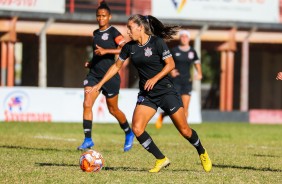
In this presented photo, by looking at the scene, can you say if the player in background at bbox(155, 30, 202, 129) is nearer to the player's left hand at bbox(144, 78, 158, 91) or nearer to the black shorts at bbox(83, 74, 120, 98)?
the black shorts at bbox(83, 74, 120, 98)

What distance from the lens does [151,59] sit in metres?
10.2

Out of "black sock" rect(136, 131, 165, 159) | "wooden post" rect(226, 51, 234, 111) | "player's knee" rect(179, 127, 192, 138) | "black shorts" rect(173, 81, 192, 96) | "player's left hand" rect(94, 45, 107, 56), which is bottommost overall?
"wooden post" rect(226, 51, 234, 111)

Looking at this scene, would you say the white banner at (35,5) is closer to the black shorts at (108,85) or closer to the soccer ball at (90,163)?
the black shorts at (108,85)

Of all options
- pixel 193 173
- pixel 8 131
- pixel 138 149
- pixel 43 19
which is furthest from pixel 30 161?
pixel 43 19

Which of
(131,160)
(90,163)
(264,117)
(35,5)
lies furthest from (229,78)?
(90,163)

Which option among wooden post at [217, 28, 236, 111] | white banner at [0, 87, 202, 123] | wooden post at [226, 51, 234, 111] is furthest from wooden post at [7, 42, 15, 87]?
wooden post at [226, 51, 234, 111]

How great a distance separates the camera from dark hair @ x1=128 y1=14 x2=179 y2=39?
33.5 ft

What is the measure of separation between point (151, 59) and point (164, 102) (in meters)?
0.54

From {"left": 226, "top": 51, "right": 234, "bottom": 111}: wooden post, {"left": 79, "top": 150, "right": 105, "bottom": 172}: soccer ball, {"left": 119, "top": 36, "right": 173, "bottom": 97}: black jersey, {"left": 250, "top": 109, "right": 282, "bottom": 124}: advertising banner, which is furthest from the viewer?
{"left": 226, "top": 51, "right": 234, "bottom": 111}: wooden post

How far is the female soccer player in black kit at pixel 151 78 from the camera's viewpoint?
10.2 metres

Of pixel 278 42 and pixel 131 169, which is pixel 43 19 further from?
pixel 131 169

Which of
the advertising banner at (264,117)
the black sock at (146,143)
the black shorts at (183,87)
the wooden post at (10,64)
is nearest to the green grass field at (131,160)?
the black sock at (146,143)

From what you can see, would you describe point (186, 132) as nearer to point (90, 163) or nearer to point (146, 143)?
point (146, 143)

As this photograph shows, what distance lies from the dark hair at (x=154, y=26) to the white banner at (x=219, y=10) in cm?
2114
